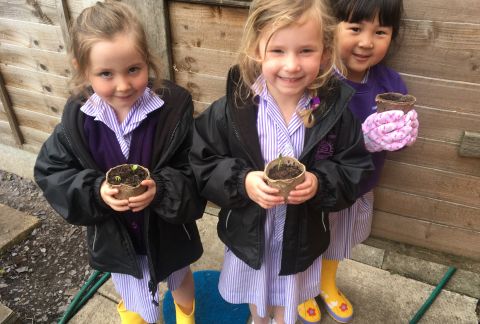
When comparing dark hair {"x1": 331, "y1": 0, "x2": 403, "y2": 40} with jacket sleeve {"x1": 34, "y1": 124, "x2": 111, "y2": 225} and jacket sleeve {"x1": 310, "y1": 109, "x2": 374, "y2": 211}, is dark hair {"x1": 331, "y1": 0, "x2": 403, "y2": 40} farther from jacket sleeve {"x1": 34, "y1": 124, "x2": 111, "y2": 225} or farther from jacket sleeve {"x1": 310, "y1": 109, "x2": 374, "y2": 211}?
jacket sleeve {"x1": 34, "y1": 124, "x2": 111, "y2": 225}

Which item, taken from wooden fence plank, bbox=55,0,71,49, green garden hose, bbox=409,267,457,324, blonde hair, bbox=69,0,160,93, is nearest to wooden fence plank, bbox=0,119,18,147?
wooden fence plank, bbox=55,0,71,49

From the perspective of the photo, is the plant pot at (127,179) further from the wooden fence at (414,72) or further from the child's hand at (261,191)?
the wooden fence at (414,72)

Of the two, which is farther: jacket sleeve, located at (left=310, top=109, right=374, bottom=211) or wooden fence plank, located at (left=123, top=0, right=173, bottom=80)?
wooden fence plank, located at (left=123, top=0, right=173, bottom=80)

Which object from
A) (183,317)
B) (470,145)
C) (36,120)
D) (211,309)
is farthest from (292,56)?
(36,120)

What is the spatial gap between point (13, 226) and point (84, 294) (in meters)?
1.11

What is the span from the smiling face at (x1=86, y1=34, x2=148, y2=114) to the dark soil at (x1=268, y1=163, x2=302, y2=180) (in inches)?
27.0

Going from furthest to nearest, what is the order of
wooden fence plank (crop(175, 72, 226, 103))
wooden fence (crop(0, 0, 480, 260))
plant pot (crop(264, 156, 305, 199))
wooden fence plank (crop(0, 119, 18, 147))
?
wooden fence plank (crop(0, 119, 18, 147))
wooden fence plank (crop(175, 72, 226, 103))
wooden fence (crop(0, 0, 480, 260))
plant pot (crop(264, 156, 305, 199))

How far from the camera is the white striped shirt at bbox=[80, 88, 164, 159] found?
1691mm

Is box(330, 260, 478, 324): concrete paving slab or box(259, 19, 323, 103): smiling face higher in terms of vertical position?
box(259, 19, 323, 103): smiling face

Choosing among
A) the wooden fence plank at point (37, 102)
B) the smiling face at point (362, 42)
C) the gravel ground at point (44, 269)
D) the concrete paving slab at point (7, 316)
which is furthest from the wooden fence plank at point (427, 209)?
the wooden fence plank at point (37, 102)

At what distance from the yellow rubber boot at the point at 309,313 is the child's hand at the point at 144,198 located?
53.5 inches

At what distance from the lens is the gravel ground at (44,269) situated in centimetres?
272

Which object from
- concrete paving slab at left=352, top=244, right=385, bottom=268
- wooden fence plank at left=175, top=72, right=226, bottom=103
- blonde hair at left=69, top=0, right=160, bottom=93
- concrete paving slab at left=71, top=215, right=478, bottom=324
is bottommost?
concrete paving slab at left=71, top=215, right=478, bottom=324

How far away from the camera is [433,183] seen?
101 inches
